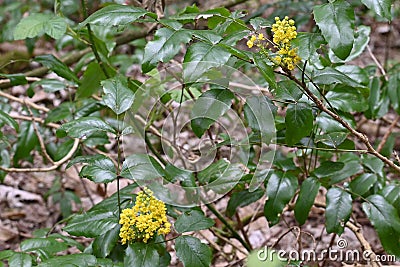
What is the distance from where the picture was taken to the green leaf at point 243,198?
153 cm

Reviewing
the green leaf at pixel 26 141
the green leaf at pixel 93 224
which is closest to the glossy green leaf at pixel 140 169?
the green leaf at pixel 93 224

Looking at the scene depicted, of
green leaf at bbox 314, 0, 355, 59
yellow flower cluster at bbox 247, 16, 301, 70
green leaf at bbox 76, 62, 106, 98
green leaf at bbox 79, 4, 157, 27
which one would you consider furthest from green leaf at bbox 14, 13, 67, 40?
green leaf at bbox 314, 0, 355, 59

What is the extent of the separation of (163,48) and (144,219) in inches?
13.2

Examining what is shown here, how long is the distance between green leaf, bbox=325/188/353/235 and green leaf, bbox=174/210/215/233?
332mm

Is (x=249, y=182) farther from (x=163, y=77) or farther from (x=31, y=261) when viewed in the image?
(x=31, y=261)

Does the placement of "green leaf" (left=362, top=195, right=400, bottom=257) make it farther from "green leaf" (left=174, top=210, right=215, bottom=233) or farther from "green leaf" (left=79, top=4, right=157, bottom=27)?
"green leaf" (left=79, top=4, right=157, bottom=27)

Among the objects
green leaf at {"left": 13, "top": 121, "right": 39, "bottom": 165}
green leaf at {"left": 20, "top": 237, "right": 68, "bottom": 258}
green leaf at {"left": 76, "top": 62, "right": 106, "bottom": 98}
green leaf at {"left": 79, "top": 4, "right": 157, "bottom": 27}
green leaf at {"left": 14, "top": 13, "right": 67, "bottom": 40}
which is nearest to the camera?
green leaf at {"left": 79, "top": 4, "right": 157, "bottom": 27}

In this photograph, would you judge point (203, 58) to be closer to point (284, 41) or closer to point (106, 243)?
Result: point (284, 41)

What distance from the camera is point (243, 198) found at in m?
1.55

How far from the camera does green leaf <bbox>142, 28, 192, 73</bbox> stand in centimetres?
108

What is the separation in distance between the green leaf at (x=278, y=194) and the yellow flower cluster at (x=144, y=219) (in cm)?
35

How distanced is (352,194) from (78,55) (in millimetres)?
1452

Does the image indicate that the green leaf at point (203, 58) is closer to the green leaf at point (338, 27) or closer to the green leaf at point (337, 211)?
the green leaf at point (338, 27)

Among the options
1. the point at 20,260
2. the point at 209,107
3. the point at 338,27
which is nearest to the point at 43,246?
the point at 20,260
